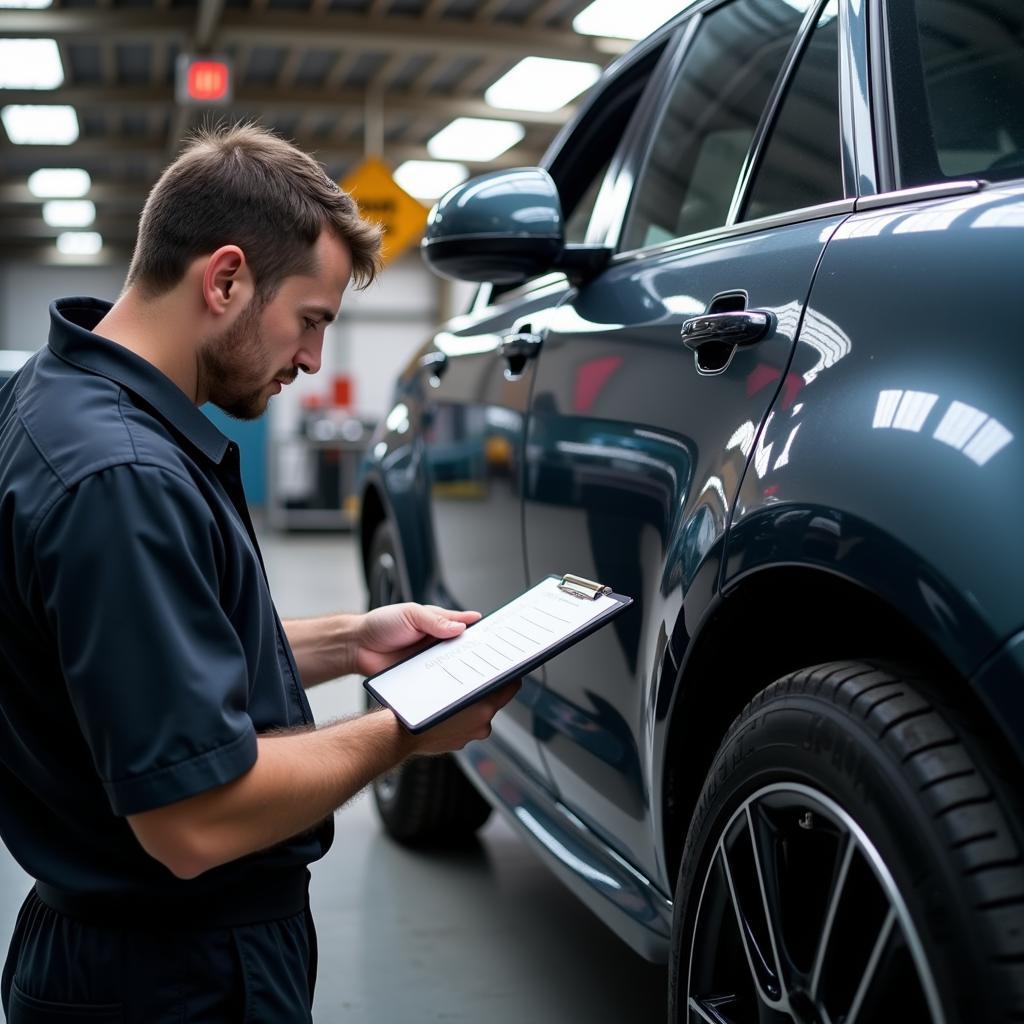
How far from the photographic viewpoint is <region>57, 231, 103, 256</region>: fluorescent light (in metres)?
20.3

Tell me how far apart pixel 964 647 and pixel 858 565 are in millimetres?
150

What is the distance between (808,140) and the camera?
1639 millimetres

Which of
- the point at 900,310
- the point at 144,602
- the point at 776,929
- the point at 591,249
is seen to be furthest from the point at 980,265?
the point at 591,249

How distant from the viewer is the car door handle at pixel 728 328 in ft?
4.64

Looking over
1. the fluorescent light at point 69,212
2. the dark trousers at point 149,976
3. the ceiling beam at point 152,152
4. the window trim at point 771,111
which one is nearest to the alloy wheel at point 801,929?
the dark trousers at point 149,976

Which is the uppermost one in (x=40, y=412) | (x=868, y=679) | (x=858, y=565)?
(x=40, y=412)

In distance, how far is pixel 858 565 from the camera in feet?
3.69

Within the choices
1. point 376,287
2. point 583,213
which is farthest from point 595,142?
point 376,287

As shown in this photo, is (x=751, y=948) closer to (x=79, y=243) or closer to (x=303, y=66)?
(x=303, y=66)

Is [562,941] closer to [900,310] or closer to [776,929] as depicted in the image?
[776,929]

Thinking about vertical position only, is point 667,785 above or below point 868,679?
below

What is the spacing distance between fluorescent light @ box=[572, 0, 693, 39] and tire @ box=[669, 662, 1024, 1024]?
869cm

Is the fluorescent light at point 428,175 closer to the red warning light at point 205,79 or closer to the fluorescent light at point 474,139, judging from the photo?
the fluorescent light at point 474,139

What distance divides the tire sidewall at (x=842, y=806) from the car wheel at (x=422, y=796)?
1.66 meters
